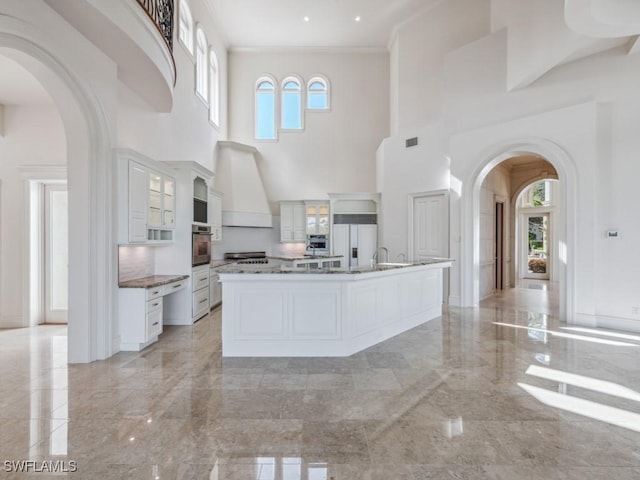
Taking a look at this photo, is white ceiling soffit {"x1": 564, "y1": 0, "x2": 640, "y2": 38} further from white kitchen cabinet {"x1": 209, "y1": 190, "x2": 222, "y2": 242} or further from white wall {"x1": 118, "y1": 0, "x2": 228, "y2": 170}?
white kitchen cabinet {"x1": 209, "y1": 190, "x2": 222, "y2": 242}

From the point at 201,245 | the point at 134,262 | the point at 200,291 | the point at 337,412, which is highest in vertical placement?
the point at 201,245

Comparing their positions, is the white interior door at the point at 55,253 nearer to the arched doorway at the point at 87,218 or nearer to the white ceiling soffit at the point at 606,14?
the arched doorway at the point at 87,218

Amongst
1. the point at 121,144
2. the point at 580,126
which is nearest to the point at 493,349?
the point at 580,126

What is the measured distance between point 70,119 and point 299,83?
7465 millimetres

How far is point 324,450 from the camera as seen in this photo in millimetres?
2182

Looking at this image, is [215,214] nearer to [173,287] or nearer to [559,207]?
[173,287]

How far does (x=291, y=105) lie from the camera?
1002 cm

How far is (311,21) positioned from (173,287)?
7.58 m

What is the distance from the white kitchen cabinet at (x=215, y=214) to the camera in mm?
6698

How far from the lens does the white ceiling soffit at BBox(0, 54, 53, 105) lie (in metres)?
4.22

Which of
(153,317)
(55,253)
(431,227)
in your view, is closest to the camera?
(153,317)

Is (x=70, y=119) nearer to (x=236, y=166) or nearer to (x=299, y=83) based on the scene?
(x=236, y=166)

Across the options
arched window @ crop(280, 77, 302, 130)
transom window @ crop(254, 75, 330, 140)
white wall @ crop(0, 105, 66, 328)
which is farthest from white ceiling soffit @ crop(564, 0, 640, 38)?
white wall @ crop(0, 105, 66, 328)

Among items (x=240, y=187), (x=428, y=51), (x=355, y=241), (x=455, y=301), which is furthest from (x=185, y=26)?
(x=455, y=301)
